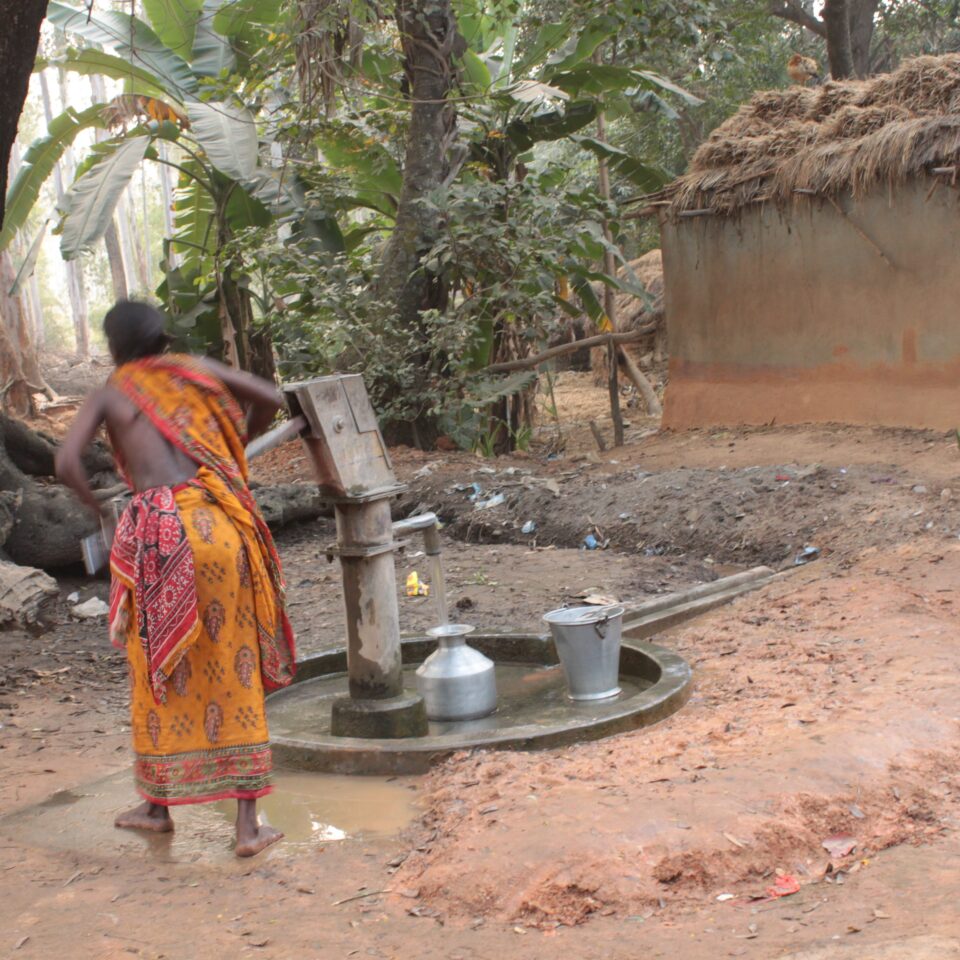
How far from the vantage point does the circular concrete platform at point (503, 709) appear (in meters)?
3.87

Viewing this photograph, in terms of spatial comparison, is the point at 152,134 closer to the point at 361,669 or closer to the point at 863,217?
the point at 863,217

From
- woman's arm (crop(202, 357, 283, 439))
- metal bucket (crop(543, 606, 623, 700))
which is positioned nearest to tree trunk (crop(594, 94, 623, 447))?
metal bucket (crop(543, 606, 623, 700))

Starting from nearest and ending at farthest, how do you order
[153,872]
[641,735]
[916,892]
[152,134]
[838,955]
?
[838,955]
[916,892]
[153,872]
[641,735]
[152,134]

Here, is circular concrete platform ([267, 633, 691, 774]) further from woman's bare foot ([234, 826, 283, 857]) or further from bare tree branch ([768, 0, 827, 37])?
bare tree branch ([768, 0, 827, 37])

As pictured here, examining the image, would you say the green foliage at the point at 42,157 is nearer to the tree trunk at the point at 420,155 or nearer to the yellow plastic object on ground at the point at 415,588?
the tree trunk at the point at 420,155

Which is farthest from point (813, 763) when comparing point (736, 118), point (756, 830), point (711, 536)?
point (736, 118)

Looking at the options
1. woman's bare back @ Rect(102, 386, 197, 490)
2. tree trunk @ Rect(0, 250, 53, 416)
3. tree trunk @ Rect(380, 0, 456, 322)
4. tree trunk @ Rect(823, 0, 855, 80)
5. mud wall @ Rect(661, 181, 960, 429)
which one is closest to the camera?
woman's bare back @ Rect(102, 386, 197, 490)

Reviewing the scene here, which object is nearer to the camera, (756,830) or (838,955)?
(838,955)

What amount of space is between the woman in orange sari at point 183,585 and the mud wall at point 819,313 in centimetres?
693

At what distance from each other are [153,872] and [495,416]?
879 centimetres

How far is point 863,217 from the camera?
30.5 ft

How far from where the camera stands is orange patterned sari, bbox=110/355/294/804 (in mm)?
3252

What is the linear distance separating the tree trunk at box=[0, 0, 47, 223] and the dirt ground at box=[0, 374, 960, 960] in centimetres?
211

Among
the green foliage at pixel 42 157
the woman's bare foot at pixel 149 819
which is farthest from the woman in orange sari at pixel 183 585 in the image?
the green foliage at pixel 42 157
